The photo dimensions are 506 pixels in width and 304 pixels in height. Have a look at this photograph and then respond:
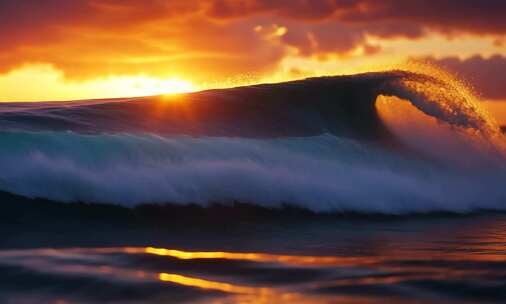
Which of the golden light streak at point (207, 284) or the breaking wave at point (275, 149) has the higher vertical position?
the breaking wave at point (275, 149)

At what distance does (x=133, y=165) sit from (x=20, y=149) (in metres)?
1.26

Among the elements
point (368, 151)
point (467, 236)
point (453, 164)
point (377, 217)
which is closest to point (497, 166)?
point (453, 164)

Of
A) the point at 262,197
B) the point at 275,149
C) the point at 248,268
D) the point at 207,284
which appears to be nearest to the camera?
the point at 207,284

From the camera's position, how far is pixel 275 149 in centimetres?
985

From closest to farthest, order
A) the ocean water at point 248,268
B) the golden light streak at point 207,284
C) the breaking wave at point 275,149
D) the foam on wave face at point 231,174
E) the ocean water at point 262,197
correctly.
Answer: the ocean water at point 248,268, the golden light streak at point 207,284, the ocean water at point 262,197, the foam on wave face at point 231,174, the breaking wave at point 275,149

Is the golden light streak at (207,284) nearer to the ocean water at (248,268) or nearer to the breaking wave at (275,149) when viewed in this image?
the ocean water at (248,268)

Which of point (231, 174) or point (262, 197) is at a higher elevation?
point (231, 174)

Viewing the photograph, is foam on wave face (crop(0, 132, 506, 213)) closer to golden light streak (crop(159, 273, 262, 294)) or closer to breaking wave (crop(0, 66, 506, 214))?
breaking wave (crop(0, 66, 506, 214))

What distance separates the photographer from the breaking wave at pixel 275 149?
7.82 metres

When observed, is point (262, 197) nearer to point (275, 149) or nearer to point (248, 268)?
point (275, 149)

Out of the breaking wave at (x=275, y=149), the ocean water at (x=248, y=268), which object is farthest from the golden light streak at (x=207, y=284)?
the breaking wave at (x=275, y=149)

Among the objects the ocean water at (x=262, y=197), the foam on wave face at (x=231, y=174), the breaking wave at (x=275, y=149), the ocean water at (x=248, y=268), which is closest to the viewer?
the ocean water at (x=248, y=268)

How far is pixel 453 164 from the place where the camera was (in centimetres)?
1162

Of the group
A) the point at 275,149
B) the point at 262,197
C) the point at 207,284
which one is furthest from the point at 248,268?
the point at 275,149
